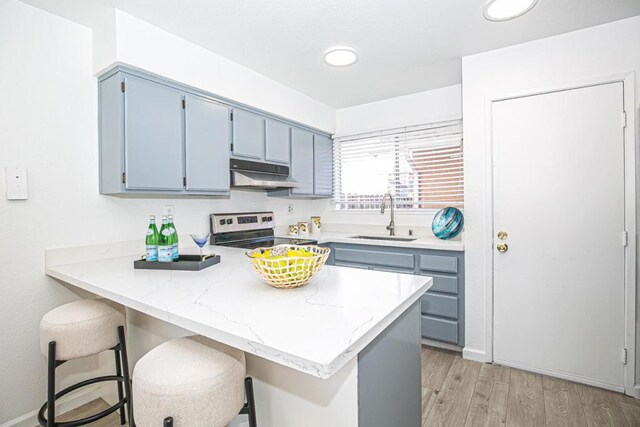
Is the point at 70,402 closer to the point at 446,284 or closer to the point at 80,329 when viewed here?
the point at 80,329

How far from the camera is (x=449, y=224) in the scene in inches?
105

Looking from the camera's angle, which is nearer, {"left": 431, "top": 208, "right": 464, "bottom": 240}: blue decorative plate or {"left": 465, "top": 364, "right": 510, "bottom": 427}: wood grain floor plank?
{"left": 465, "top": 364, "right": 510, "bottom": 427}: wood grain floor plank

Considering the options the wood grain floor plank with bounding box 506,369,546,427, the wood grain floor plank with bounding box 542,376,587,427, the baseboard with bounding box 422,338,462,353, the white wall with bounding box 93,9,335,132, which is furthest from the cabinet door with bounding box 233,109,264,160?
the wood grain floor plank with bounding box 542,376,587,427

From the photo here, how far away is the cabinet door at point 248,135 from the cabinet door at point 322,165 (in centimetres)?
87

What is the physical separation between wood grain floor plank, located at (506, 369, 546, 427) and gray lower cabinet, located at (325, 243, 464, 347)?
1.48ft

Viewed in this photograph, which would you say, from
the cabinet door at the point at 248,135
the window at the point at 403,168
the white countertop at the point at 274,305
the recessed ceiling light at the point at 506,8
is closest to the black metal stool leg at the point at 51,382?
the white countertop at the point at 274,305

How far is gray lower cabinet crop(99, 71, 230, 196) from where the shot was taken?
6.17 ft

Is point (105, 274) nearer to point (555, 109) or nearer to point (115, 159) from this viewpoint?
point (115, 159)

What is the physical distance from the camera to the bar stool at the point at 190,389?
87 cm

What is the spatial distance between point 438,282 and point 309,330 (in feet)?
6.70

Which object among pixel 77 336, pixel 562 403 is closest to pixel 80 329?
pixel 77 336

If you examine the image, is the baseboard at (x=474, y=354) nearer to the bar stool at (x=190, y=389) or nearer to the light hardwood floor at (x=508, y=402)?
the light hardwood floor at (x=508, y=402)

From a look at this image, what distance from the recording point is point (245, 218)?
119 inches

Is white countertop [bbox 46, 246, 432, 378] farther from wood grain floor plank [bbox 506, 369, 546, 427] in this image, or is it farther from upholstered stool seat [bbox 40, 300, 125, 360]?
wood grain floor plank [bbox 506, 369, 546, 427]
